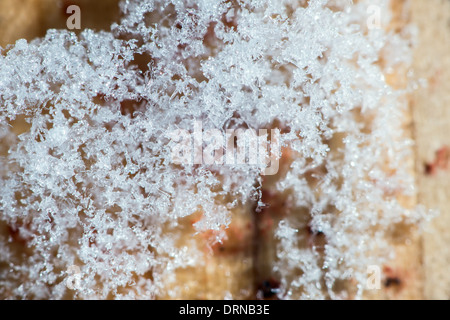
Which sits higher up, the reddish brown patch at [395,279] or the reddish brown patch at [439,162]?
the reddish brown patch at [439,162]

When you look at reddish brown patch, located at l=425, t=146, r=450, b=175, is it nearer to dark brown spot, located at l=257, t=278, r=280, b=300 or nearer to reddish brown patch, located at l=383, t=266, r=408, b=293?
reddish brown patch, located at l=383, t=266, r=408, b=293

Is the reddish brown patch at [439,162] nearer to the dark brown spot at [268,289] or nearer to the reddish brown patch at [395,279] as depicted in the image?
the reddish brown patch at [395,279]

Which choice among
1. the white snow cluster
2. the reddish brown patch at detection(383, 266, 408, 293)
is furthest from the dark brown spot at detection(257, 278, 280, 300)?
the reddish brown patch at detection(383, 266, 408, 293)

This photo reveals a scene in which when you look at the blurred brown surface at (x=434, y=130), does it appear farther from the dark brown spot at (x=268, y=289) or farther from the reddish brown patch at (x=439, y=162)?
the dark brown spot at (x=268, y=289)

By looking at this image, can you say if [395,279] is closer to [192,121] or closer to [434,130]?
[434,130]

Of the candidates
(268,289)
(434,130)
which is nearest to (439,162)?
(434,130)

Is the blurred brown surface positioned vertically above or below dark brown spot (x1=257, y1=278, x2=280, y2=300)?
above

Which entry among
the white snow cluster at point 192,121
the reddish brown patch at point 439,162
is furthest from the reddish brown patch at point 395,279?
the reddish brown patch at point 439,162
